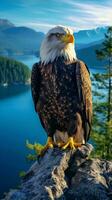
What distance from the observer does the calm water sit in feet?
124

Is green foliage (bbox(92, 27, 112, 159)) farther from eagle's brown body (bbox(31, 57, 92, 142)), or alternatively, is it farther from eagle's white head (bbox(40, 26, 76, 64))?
eagle's white head (bbox(40, 26, 76, 64))

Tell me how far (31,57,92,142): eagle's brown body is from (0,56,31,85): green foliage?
109 m

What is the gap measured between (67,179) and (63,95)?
1.18m

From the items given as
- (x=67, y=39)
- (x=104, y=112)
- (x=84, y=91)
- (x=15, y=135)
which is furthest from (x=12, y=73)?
(x=67, y=39)

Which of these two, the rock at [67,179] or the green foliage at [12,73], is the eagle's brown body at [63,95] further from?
the green foliage at [12,73]

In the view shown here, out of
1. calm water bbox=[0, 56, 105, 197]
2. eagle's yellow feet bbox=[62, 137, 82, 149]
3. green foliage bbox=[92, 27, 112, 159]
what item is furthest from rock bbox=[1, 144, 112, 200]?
calm water bbox=[0, 56, 105, 197]

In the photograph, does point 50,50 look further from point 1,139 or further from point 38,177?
point 1,139

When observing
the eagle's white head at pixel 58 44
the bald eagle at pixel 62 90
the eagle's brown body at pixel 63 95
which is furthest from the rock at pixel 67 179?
the eagle's white head at pixel 58 44

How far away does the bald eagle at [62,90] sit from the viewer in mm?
6055

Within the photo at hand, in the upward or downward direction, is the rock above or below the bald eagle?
below

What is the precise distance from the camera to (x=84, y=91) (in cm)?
639

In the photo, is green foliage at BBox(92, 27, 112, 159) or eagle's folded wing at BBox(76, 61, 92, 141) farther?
green foliage at BBox(92, 27, 112, 159)

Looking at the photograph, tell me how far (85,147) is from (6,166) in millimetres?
34273

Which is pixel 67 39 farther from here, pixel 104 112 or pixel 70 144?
pixel 104 112
